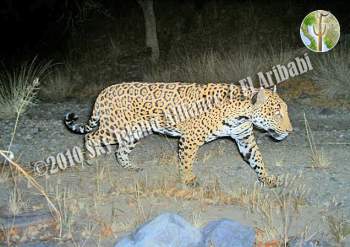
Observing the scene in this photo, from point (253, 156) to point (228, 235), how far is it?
2.43 m

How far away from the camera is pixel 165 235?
17.7 ft

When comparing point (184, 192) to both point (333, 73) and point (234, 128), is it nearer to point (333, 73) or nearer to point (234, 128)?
point (234, 128)

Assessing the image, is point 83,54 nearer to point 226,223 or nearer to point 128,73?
point 128,73

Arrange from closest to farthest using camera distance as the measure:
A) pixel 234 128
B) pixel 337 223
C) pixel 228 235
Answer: pixel 228 235 → pixel 337 223 → pixel 234 128

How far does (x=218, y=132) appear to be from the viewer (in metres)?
7.61

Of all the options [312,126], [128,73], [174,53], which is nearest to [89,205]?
[312,126]

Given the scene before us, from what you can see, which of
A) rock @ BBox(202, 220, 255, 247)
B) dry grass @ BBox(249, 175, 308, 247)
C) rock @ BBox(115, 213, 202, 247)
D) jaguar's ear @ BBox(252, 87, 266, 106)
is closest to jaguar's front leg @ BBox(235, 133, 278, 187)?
dry grass @ BBox(249, 175, 308, 247)

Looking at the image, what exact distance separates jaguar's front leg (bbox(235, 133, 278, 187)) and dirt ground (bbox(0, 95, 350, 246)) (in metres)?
0.14

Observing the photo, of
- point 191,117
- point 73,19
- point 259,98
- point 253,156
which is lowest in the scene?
point 253,156

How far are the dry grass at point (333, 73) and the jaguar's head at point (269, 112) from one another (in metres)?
4.93

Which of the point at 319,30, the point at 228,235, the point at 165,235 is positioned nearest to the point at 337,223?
the point at 228,235

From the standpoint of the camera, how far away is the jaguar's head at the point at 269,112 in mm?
7473

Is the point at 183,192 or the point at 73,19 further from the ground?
the point at 73,19

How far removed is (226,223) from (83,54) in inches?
654
